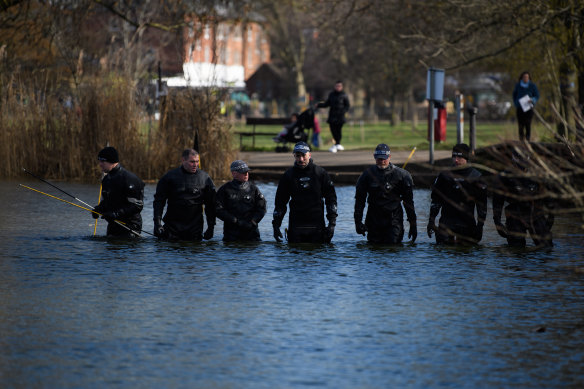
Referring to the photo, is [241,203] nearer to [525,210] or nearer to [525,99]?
[525,210]

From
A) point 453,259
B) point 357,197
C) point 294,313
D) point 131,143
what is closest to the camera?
point 294,313

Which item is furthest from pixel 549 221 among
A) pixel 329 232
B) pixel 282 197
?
pixel 282 197

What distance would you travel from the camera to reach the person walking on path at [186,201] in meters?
14.4

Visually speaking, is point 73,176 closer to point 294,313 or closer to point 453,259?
point 453,259

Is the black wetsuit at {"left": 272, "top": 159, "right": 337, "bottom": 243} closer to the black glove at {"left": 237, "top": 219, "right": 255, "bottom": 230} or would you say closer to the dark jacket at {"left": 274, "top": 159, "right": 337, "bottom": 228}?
the dark jacket at {"left": 274, "top": 159, "right": 337, "bottom": 228}

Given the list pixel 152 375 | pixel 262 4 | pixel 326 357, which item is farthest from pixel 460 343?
pixel 262 4

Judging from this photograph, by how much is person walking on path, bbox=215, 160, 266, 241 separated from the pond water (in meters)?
0.32

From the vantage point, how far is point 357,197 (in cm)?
1416

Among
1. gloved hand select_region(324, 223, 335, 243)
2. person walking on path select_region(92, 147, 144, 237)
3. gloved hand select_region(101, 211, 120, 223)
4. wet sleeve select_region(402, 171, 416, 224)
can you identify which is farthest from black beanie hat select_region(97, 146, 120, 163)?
wet sleeve select_region(402, 171, 416, 224)

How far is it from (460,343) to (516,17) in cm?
1670

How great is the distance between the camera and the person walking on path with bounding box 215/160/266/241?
46.9ft

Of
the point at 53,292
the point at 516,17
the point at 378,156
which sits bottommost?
the point at 53,292

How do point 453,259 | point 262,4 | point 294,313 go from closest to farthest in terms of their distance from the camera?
point 294,313 → point 453,259 → point 262,4

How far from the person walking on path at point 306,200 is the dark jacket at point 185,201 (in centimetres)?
93
